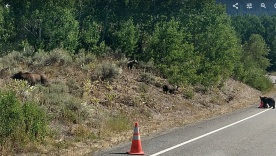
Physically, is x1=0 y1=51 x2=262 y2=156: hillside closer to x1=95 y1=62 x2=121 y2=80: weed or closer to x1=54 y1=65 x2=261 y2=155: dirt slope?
x1=54 y1=65 x2=261 y2=155: dirt slope

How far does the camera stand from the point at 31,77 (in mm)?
17469

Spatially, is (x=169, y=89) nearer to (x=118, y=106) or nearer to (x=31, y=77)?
(x=118, y=106)

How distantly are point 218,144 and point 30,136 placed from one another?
5234 mm

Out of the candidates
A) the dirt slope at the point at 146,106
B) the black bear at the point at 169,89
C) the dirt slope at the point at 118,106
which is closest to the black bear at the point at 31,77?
the dirt slope at the point at 118,106

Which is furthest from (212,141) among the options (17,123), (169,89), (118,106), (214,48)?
(214,48)

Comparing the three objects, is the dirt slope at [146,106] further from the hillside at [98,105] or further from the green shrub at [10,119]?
the green shrub at [10,119]

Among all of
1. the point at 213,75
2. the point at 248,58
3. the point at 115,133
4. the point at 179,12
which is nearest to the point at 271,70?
the point at 248,58

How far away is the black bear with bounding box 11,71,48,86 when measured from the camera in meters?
17.2

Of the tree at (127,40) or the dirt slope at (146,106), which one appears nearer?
the dirt slope at (146,106)

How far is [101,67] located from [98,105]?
17.5 feet

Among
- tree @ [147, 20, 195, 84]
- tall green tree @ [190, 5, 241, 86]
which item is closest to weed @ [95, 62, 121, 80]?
tree @ [147, 20, 195, 84]

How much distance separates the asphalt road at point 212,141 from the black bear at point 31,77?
20.4ft

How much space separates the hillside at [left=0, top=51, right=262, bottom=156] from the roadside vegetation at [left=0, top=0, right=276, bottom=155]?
0.17 ft

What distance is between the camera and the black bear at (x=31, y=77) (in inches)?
678
